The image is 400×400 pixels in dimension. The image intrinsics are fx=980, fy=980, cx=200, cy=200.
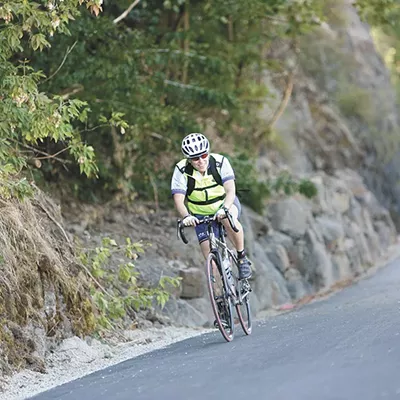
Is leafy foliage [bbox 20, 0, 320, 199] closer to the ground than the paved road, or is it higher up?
higher up

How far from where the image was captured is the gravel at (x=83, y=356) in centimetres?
941

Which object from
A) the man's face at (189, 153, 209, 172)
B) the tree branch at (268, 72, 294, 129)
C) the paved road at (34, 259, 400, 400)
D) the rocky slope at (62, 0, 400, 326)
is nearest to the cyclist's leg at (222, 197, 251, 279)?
the man's face at (189, 153, 209, 172)

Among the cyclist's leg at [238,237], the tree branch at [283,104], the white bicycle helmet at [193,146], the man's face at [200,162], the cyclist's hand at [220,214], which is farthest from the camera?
the tree branch at [283,104]

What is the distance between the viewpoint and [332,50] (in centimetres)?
3556

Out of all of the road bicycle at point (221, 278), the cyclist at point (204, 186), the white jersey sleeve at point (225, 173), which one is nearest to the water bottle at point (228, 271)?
the road bicycle at point (221, 278)

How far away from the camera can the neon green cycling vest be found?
11.0 meters

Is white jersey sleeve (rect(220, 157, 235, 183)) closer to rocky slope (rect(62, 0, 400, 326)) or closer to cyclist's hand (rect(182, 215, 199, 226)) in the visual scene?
cyclist's hand (rect(182, 215, 199, 226))

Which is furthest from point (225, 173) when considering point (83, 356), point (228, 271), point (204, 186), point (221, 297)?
Answer: point (83, 356)

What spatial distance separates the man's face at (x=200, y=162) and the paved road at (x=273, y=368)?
1.96 m

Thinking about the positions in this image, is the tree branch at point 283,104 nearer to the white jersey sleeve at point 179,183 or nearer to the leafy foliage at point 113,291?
the leafy foliage at point 113,291

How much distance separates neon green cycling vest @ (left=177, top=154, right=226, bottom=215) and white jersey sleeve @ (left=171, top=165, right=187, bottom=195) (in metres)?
0.05

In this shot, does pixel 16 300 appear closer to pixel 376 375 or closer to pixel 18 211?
pixel 18 211

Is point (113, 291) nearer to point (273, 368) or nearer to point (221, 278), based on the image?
point (221, 278)

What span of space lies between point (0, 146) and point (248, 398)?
4700 millimetres
